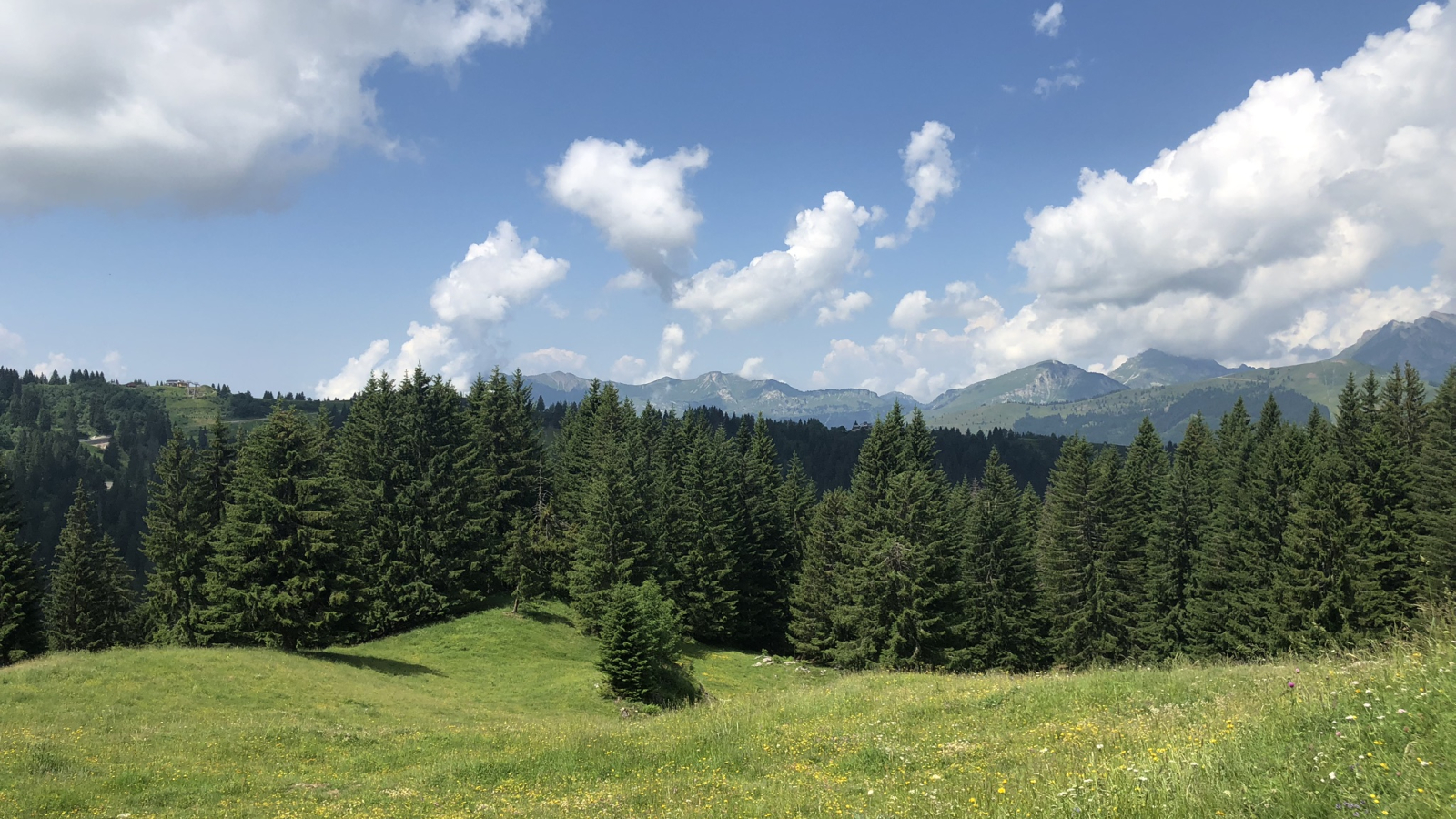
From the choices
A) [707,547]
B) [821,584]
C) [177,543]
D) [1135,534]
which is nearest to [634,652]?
[707,547]

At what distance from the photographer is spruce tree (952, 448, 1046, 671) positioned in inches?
1987

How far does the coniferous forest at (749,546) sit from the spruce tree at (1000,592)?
0.20m

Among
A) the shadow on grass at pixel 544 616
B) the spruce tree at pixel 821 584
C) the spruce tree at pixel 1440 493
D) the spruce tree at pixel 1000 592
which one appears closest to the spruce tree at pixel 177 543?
the shadow on grass at pixel 544 616

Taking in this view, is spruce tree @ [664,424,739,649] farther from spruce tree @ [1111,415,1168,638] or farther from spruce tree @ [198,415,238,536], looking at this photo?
spruce tree @ [198,415,238,536]

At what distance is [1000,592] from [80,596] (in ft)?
230

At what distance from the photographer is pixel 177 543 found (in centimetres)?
4728

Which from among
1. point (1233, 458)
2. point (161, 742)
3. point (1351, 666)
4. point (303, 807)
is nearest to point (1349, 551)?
point (1233, 458)

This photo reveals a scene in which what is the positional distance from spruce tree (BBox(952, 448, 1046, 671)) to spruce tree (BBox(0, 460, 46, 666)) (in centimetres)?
6139

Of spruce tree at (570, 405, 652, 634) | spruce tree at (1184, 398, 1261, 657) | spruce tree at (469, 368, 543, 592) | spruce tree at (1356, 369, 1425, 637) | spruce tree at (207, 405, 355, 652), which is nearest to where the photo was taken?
spruce tree at (1356, 369, 1425, 637)

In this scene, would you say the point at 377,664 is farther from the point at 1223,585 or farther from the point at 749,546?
the point at 1223,585

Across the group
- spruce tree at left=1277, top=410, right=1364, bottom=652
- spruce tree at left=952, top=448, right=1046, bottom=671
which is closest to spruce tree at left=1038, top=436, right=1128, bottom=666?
spruce tree at left=952, top=448, right=1046, bottom=671

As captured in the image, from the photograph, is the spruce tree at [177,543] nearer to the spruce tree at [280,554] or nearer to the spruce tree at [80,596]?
the spruce tree at [80,596]

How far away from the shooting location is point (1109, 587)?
158ft

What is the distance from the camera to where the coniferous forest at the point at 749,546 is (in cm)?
3791
